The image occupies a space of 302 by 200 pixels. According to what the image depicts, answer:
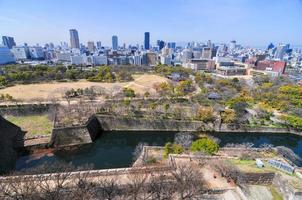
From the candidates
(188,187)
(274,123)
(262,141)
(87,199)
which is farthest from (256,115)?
(87,199)

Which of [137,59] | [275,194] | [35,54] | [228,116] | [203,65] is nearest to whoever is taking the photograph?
[275,194]

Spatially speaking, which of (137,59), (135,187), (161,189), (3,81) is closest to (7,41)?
(137,59)

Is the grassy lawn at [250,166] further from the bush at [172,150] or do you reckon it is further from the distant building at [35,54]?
the distant building at [35,54]

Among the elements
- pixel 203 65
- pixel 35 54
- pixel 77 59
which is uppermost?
pixel 35 54

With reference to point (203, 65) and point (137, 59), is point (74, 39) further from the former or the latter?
point (203, 65)

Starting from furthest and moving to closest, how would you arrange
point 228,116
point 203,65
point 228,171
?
point 203,65 → point 228,116 → point 228,171

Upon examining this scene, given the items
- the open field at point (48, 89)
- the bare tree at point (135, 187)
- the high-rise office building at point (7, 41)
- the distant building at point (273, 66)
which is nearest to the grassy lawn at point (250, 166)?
the bare tree at point (135, 187)

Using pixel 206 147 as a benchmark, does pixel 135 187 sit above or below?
above
